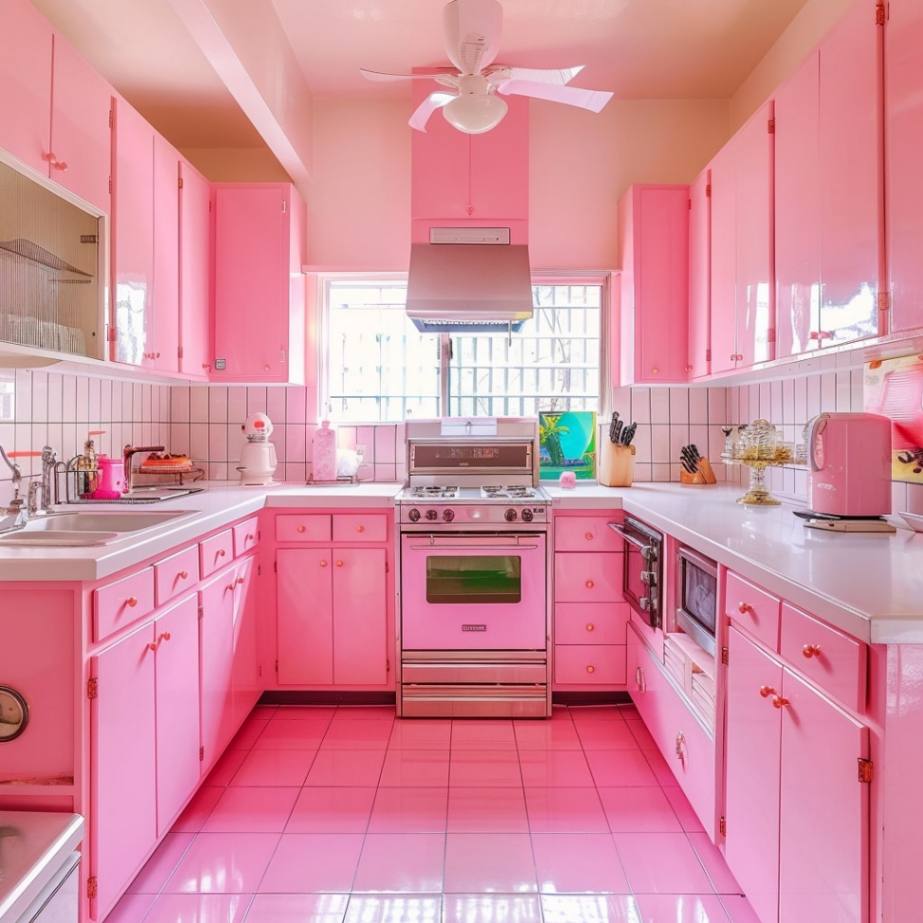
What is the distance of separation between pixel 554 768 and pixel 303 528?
1.43m

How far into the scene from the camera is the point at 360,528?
9.16ft

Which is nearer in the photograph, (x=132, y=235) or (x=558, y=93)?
(x=558, y=93)

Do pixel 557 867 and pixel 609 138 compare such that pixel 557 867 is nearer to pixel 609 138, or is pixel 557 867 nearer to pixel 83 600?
pixel 83 600

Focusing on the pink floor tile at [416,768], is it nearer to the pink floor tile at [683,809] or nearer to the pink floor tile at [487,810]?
the pink floor tile at [487,810]

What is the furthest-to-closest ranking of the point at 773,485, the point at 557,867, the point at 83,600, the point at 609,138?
the point at 609,138 < the point at 773,485 < the point at 557,867 < the point at 83,600

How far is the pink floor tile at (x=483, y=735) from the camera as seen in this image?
250 centimetres

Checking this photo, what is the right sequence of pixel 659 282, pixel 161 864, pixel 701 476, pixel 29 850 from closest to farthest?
pixel 29 850
pixel 161 864
pixel 659 282
pixel 701 476

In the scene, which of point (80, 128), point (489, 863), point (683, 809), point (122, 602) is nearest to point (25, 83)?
point (80, 128)

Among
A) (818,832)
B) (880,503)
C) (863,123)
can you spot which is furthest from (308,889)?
(863,123)

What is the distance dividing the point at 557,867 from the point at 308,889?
70 centimetres

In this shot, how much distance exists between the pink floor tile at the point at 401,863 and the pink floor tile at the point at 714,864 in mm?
760

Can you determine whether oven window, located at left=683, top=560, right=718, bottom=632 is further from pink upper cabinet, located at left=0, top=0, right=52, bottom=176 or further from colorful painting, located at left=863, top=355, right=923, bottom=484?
pink upper cabinet, located at left=0, top=0, right=52, bottom=176

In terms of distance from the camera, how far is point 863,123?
163 centimetres

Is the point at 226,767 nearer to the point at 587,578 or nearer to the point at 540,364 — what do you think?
the point at 587,578
